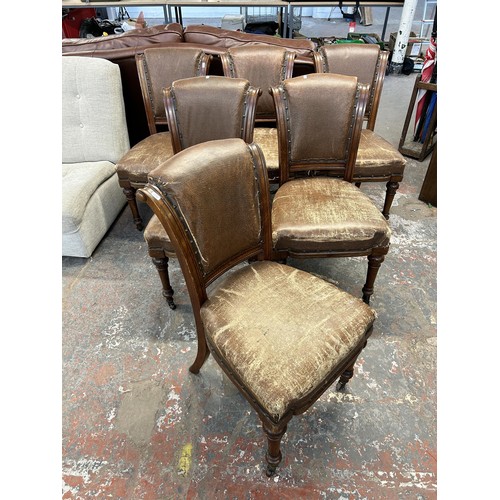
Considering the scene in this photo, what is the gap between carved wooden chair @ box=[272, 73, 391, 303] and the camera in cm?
139

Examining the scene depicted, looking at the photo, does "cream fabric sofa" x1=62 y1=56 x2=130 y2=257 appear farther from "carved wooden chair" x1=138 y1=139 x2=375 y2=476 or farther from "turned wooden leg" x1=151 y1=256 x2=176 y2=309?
"carved wooden chair" x1=138 y1=139 x2=375 y2=476

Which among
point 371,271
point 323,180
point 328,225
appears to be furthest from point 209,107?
point 371,271

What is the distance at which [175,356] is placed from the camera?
1.46 meters

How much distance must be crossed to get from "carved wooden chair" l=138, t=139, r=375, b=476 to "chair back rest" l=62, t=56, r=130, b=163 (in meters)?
1.39

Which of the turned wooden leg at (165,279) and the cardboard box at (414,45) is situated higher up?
the cardboard box at (414,45)

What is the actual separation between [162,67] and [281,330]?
6.00ft

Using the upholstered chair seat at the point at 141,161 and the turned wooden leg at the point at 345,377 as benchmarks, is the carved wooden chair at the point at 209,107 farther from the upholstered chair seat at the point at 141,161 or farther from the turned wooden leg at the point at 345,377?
the turned wooden leg at the point at 345,377

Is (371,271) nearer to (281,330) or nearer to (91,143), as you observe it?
(281,330)

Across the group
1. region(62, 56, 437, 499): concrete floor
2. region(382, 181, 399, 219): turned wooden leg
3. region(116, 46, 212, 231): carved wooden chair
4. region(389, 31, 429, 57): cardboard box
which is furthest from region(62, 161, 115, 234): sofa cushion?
region(389, 31, 429, 57): cardboard box

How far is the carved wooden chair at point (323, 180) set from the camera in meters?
1.39

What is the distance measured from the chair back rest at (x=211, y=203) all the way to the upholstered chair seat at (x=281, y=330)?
4.4 inches

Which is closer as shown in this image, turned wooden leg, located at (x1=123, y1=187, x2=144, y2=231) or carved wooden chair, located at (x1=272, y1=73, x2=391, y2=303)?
carved wooden chair, located at (x1=272, y1=73, x2=391, y2=303)

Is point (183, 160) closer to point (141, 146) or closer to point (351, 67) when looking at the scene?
point (141, 146)

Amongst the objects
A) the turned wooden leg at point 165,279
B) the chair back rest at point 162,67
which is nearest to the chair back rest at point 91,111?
the chair back rest at point 162,67
